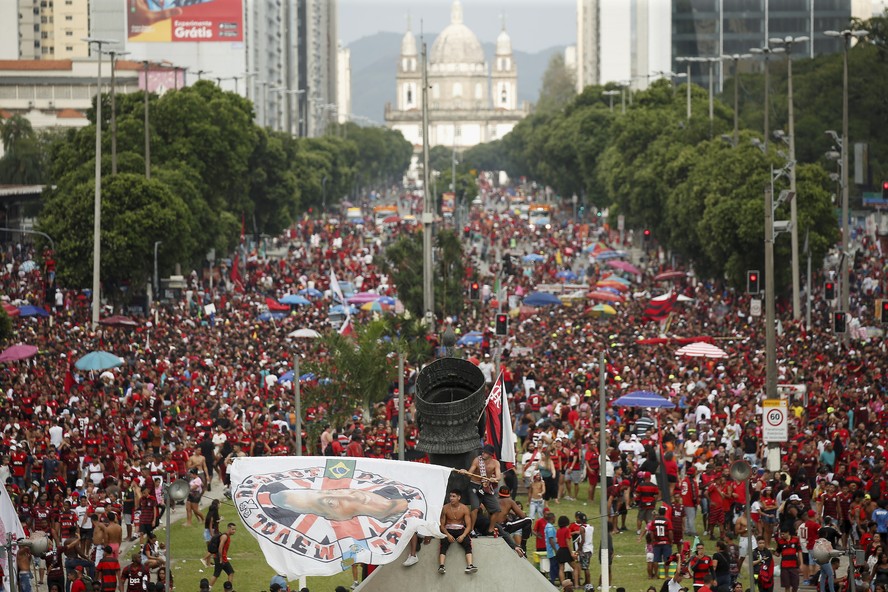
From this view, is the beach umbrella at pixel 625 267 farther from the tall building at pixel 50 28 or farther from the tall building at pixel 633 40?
the tall building at pixel 50 28

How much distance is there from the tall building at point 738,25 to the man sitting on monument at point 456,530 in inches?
4932

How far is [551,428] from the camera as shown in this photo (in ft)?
102


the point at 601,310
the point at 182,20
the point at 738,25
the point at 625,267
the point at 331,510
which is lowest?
the point at 601,310

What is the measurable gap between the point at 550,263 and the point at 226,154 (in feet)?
45.7

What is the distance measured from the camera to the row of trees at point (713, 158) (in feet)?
180

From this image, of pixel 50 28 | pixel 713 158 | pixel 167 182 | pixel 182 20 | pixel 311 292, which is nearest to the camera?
pixel 713 158

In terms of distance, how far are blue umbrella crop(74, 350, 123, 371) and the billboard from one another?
101 m

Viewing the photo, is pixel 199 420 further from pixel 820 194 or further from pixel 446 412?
pixel 820 194

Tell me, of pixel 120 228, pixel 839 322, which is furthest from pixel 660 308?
pixel 120 228

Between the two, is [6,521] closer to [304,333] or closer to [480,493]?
[480,493]

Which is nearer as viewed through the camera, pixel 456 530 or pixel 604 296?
pixel 456 530

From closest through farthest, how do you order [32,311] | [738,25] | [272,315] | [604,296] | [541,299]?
[32,311] < [604,296] < [272,315] < [541,299] < [738,25]

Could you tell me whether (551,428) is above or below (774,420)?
below

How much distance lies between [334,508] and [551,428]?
1880 centimetres
